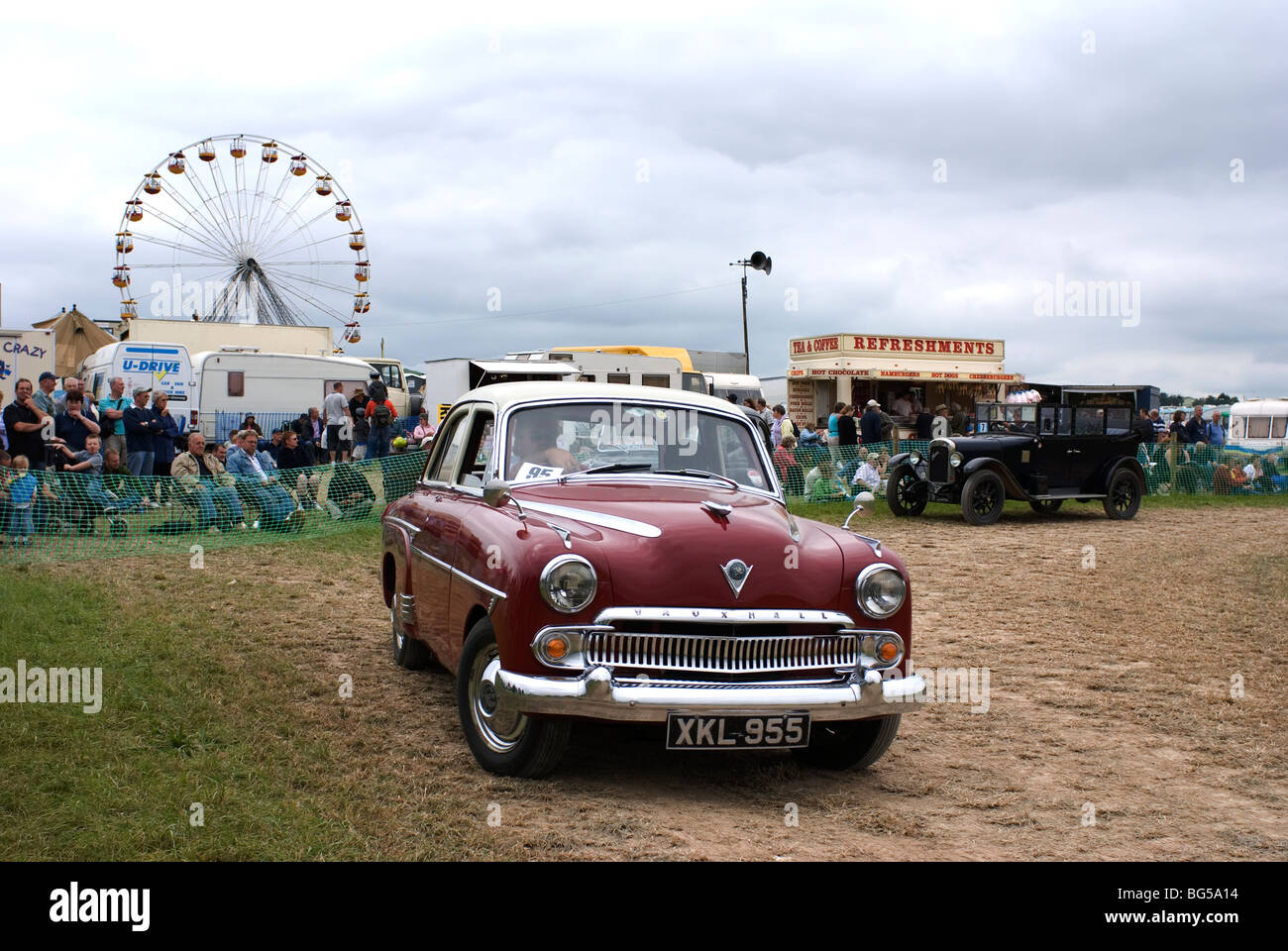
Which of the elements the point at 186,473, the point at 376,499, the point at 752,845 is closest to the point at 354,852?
the point at 752,845

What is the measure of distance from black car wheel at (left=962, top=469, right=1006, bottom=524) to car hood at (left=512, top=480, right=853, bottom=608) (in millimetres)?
11554

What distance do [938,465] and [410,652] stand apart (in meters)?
11.5

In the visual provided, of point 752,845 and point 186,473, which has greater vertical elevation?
point 186,473

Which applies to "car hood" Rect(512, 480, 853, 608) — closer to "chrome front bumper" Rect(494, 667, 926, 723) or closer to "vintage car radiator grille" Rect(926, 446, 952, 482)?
"chrome front bumper" Rect(494, 667, 926, 723)

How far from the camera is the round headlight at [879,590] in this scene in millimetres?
4973

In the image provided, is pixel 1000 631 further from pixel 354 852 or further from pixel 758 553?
pixel 354 852

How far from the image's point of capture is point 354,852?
3930 mm

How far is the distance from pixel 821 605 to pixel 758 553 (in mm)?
352

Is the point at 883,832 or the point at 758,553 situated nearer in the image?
the point at 883,832

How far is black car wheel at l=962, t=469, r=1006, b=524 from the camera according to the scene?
16328 mm

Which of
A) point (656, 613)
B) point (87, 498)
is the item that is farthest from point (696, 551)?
point (87, 498)

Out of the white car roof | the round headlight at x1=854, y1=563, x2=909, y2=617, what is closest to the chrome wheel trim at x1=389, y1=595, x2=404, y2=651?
the white car roof

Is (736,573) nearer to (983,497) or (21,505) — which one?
(21,505)

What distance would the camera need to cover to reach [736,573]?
4766mm
